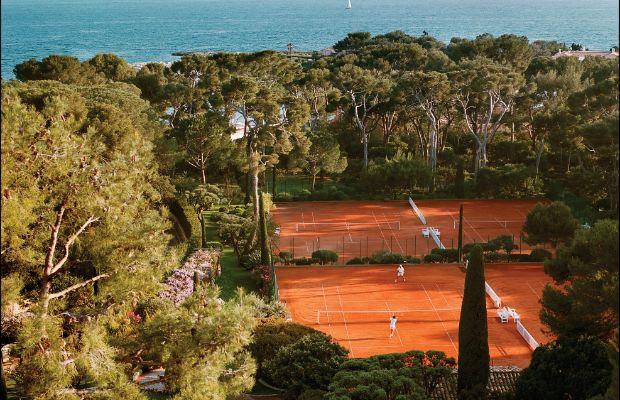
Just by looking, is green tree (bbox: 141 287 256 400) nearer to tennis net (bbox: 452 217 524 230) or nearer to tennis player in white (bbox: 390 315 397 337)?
tennis player in white (bbox: 390 315 397 337)

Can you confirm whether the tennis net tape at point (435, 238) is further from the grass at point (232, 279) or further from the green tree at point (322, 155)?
the green tree at point (322, 155)

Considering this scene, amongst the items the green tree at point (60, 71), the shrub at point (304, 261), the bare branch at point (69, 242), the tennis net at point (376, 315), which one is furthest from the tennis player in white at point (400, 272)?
the green tree at point (60, 71)

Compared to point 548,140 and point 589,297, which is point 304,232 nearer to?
point 548,140

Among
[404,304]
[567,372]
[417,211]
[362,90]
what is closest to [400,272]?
[404,304]

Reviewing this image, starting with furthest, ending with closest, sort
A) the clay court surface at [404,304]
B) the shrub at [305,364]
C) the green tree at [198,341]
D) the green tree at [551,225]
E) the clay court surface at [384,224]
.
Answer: the clay court surface at [384,224]
the green tree at [551,225]
the clay court surface at [404,304]
the shrub at [305,364]
the green tree at [198,341]

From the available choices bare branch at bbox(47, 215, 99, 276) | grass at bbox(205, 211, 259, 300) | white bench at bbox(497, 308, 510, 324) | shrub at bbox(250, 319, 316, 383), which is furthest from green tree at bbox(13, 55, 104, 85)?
bare branch at bbox(47, 215, 99, 276)

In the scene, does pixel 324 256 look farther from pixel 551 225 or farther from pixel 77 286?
pixel 77 286
